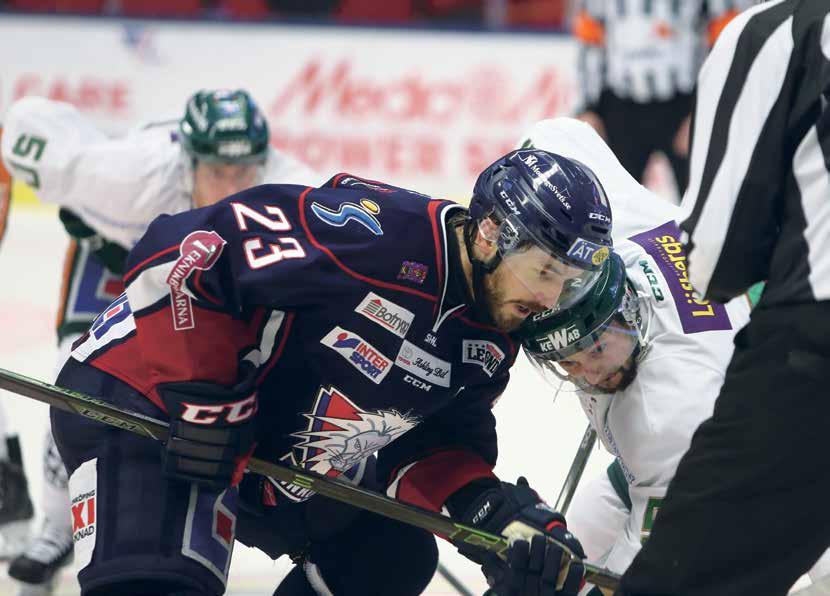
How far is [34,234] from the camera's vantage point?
266 inches

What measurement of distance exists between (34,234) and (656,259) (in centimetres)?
484

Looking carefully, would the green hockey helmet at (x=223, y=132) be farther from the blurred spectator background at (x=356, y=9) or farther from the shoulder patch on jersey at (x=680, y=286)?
the blurred spectator background at (x=356, y=9)

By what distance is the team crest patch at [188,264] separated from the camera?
2158 millimetres

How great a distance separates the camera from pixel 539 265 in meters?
2.12

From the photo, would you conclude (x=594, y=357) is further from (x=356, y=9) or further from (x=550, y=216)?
(x=356, y=9)

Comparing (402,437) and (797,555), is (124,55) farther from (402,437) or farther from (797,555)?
(797,555)

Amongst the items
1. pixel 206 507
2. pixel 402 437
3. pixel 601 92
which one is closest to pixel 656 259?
pixel 402 437

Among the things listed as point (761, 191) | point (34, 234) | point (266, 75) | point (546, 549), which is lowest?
point (34, 234)

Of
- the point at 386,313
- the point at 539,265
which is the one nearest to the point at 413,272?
the point at 386,313

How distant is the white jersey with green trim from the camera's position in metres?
3.48

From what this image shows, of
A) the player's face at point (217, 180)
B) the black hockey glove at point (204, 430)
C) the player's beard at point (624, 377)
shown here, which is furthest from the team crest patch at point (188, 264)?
the player's face at point (217, 180)

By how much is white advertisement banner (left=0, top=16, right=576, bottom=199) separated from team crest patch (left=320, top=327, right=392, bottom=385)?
538 cm

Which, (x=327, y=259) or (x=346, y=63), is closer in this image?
(x=327, y=259)

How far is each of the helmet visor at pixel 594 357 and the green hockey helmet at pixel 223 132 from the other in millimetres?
1325
